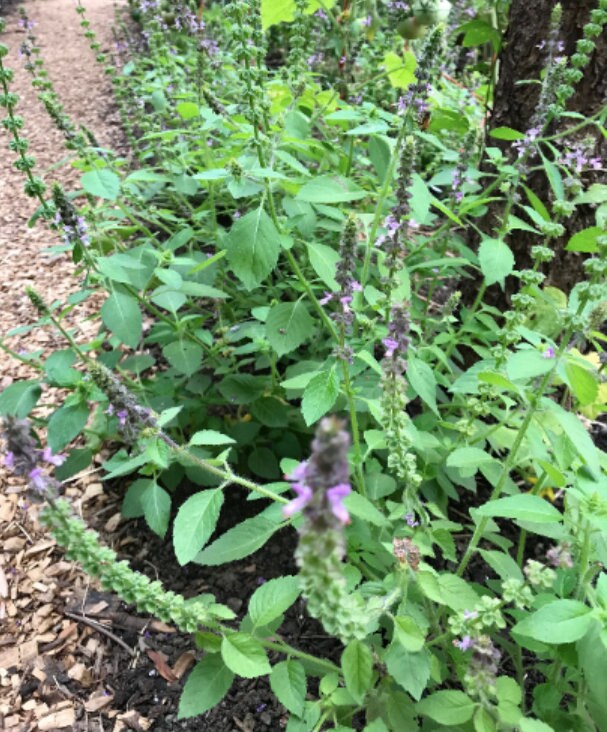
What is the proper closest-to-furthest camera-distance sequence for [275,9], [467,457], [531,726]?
1. [531,726]
2. [467,457]
3. [275,9]

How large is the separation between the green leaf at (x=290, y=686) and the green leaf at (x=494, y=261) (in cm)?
153

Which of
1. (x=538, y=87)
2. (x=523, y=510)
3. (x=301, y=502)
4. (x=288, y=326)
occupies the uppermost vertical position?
(x=538, y=87)

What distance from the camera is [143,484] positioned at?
273 centimetres

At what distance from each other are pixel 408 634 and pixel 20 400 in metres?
1.66

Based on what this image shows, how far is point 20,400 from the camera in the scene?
7.52 feet

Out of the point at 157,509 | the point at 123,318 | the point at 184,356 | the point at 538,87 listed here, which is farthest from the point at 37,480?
the point at 538,87

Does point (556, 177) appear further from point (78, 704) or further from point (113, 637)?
point (78, 704)

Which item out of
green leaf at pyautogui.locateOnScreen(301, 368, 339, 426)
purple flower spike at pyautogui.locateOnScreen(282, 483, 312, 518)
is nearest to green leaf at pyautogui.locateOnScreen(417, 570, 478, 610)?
green leaf at pyautogui.locateOnScreen(301, 368, 339, 426)

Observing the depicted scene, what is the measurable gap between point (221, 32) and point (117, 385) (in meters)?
4.81

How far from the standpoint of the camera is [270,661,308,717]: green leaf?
165 centimetres

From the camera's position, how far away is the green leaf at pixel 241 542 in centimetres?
192

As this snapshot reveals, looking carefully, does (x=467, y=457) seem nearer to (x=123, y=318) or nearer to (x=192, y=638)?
(x=123, y=318)

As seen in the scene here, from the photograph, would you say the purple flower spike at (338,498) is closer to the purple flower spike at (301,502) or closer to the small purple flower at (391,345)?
the purple flower spike at (301,502)

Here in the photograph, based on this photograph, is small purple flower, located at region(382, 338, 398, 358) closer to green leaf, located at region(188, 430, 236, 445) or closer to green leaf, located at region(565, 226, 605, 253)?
green leaf, located at region(188, 430, 236, 445)
